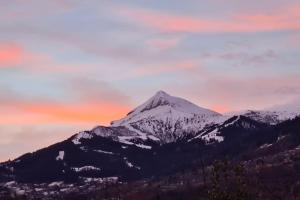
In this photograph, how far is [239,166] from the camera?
107 meters

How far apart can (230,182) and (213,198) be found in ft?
12.8

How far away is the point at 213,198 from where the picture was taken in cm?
10456

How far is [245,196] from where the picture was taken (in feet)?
343

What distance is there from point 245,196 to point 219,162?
8244mm

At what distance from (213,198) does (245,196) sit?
4.92m

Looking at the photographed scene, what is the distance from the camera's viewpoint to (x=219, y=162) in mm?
110438

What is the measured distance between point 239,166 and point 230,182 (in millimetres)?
3104

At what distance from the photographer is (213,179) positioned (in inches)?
4259

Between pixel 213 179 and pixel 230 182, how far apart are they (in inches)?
128

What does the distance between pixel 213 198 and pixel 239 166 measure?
273 inches

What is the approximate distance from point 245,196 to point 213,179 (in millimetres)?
6235

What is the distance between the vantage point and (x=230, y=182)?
10606 centimetres

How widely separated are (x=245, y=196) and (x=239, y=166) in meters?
5.17
